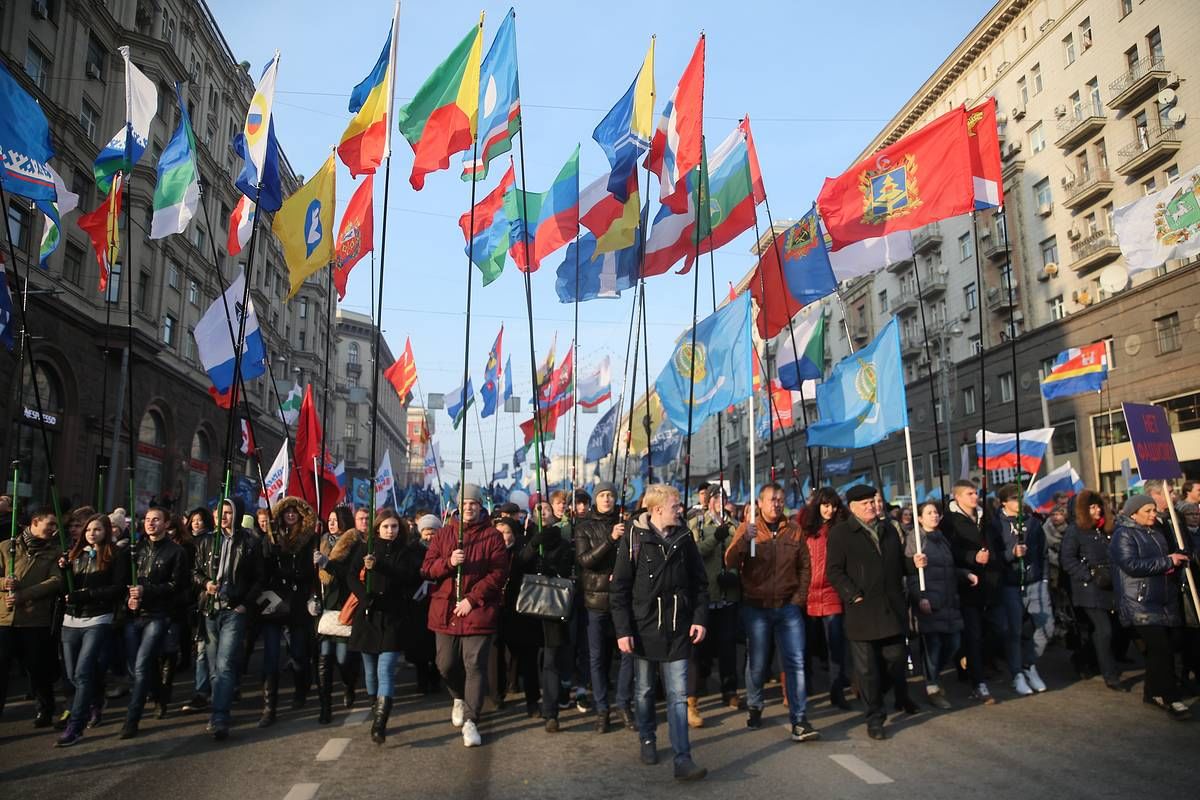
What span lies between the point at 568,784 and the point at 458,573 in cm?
207

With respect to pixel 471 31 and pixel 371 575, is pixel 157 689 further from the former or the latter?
pixel 471 31

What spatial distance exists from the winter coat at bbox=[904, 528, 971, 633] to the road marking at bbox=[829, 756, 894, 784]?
90.5 inches

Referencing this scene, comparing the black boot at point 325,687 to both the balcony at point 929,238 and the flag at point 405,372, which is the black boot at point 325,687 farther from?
the balcony at point 929,238

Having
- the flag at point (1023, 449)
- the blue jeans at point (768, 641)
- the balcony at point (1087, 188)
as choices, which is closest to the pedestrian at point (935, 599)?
the blue jeans at point (768, 641)

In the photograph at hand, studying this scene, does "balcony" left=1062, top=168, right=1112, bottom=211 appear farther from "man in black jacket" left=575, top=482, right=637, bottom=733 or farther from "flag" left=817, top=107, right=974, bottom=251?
"man in black jacket" left=575, top=482, right=637, bottom=733

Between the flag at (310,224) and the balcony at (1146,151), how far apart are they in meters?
27.8

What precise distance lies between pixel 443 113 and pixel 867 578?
6486 mm

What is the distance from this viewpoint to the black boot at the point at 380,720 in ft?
22.6

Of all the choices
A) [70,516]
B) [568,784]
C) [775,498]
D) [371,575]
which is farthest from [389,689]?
[70,516]

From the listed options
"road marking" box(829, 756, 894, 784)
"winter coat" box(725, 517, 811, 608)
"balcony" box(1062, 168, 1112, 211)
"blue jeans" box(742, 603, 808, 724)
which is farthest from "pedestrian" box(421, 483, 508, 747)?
"balcony" box(1062, 168, 1112, 211)

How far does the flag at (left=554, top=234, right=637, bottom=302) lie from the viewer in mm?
12664

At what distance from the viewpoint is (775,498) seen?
7922 millimetres

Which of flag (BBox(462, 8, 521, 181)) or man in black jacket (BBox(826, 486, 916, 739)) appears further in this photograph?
flag (BBox(462, 8, 521, 181))

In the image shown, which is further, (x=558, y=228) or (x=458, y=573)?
(x=558, y=228)
